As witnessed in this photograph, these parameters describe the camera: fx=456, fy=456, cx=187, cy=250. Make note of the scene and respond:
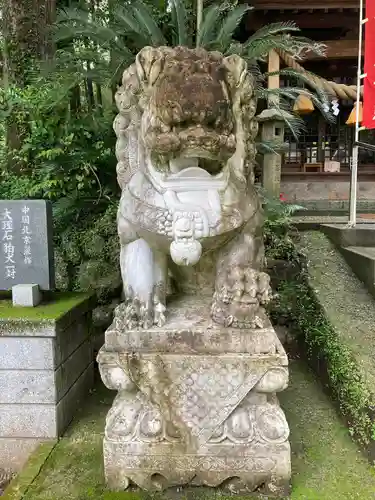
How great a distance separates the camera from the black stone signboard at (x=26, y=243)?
271 centimetres

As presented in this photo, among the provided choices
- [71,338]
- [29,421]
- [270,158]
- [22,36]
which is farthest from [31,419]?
[270,158]

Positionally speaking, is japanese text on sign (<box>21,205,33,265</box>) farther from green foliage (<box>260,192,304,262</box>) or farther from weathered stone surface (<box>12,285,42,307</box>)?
green foliage (<box>260,192,304,262</box>)

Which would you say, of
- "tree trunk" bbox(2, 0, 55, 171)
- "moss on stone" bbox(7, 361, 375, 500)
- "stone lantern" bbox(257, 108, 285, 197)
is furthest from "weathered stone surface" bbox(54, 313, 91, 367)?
"stone lantern" bbox(257, 108, 285, 197)

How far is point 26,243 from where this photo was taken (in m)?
2.73

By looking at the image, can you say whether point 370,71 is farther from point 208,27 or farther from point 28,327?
point 28,327

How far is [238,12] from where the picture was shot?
477 cm

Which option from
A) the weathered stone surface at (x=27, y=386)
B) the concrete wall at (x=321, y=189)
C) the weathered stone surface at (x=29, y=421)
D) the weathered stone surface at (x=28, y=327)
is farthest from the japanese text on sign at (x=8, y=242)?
the concrete wall at (x=321, y=189)

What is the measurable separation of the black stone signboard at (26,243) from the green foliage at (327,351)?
1465 millimetres

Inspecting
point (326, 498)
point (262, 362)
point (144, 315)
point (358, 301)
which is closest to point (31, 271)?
point (144, 315)

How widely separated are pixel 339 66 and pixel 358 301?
7736mm

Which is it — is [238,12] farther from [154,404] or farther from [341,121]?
[341,121]

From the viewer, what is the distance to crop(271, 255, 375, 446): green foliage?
2428 millimetres

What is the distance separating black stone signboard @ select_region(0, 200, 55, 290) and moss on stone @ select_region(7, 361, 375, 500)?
36.6 inches

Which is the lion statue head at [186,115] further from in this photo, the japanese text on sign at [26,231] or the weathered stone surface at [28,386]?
the weathered stone surface at [28,386]
